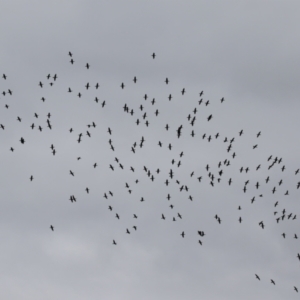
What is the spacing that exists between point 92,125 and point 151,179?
550 inches

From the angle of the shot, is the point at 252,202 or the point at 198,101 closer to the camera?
the point at 198,101

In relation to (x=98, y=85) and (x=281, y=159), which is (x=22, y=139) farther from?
(x=281, y=159)

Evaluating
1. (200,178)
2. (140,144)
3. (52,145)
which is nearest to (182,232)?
(200,178)

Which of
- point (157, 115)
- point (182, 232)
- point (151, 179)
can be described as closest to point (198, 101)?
point (157, 115)

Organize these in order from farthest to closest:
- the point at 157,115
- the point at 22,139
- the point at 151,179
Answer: the point at 151,179 < the point at 157,115 < the point at 22,139

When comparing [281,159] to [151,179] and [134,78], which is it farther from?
[134,78]

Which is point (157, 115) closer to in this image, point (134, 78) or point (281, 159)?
point (134, 78)

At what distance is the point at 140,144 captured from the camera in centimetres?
11312

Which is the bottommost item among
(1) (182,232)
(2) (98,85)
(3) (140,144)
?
(1) (182,232)

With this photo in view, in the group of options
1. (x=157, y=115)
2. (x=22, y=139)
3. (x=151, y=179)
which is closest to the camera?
(x=22, y=139)

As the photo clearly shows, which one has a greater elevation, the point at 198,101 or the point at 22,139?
the point at 198,101

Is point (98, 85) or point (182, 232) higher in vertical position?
point (98, 85)

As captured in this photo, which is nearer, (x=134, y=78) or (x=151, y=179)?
(x=134, y=78)

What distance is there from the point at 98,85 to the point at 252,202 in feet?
115
